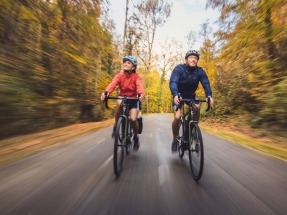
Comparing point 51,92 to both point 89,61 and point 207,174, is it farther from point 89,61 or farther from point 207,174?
point 207,174

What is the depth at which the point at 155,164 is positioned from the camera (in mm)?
5125

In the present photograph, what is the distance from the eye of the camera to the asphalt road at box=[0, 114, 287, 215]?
3.03 meters

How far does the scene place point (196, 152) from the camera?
4.39m

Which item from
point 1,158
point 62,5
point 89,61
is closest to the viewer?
point 1,158

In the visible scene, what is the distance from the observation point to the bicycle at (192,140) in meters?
4.14

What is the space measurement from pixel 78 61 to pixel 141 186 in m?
9.47

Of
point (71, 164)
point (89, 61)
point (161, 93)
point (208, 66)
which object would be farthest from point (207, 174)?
point (161, 93)

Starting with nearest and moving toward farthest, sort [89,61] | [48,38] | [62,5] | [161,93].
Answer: [48,38] → [62,5] → [89,61] → [161,93]

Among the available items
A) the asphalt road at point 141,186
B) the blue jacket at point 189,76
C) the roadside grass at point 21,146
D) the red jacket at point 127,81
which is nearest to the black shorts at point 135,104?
the red jacket at point 127,81

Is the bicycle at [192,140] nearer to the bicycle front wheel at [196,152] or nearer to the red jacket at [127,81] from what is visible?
the bicycle front wheel at [196,152]

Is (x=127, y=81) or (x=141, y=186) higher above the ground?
(x=127, y=81)

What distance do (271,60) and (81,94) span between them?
353 inches

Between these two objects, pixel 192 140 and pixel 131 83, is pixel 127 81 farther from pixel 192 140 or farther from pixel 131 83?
pixel 192 140

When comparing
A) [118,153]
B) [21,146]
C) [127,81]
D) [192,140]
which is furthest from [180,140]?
[21,146]
